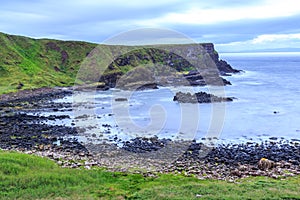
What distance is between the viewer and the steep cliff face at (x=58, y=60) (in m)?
115

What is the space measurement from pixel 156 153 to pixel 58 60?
408ft

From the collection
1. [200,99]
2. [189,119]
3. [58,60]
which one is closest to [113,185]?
[189,119]

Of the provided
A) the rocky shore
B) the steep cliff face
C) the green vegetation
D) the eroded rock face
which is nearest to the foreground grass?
the rocky shore

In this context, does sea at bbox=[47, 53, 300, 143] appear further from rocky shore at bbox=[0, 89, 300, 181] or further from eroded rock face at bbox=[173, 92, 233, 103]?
rocky shore at bbox=[0, 89, 300, 181]

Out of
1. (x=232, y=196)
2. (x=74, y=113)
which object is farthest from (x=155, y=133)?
(x=232, y=196)

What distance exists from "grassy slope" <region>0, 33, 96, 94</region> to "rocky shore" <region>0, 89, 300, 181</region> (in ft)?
176

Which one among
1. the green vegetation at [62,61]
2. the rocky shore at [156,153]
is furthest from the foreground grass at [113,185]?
the green vegetation at [62,61]

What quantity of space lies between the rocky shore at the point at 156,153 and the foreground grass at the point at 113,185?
2.38 m

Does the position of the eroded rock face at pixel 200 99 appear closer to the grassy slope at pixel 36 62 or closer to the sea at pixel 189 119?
the sea at pixel 189 119

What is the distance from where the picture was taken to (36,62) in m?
142

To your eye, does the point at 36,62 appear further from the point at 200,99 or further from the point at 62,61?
the point at 200,99

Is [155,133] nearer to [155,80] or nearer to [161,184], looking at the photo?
[161,184]

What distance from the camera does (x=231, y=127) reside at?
5466 cm

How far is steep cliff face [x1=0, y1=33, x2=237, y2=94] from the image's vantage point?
115m
